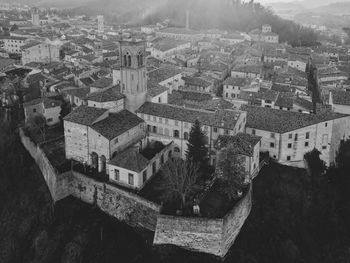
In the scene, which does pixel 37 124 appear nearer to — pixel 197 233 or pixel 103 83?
pixel 103 83

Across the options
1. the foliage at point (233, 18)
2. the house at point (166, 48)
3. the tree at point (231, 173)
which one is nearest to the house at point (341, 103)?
the tree at point (231, 173)

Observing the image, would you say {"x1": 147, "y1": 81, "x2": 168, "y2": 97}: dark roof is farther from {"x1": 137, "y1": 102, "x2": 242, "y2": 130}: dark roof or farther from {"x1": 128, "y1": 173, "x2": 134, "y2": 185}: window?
{"x1": 128, "y1": 173, "x2": 134, "y2": 185}: window

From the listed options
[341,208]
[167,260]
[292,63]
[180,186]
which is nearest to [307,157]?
[341,208]

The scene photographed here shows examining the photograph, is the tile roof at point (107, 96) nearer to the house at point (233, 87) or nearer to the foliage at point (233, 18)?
the house at point (233, 87)

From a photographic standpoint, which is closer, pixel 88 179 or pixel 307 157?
pixel 88 179

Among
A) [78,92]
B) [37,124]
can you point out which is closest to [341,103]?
[78,92]

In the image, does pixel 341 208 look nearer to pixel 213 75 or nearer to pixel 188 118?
pixel 188 118

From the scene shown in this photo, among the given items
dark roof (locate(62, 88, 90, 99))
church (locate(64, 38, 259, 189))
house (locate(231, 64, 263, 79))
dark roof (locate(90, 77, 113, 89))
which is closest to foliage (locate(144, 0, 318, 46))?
house (locate(231, 64, 263, 79))
